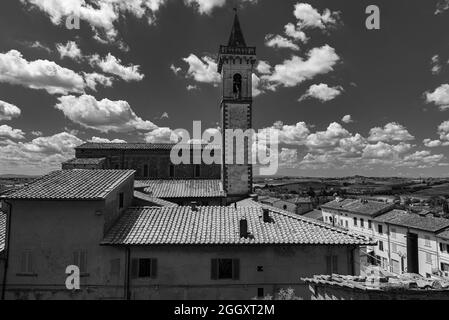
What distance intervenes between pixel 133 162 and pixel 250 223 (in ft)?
75.9

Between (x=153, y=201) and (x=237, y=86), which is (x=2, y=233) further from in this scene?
(x=237, y=86)

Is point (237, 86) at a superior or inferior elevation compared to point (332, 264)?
superior

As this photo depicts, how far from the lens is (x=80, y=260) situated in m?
14.4

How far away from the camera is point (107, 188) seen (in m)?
15.8

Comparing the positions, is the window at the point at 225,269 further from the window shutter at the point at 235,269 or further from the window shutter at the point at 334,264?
the window shutter at the point at 334,264

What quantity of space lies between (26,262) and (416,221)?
144 ft

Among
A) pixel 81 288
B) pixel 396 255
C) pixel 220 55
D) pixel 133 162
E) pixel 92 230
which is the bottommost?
pixel 396 255

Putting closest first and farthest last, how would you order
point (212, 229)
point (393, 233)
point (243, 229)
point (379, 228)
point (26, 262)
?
point (26, 262)
point (243, 229)
point (212, 229)
point (393, 233)
point (379, 228)

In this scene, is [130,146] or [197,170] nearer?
[197,170]

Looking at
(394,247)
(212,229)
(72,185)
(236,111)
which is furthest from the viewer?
(394,247)

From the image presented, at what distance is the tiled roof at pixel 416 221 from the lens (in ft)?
122

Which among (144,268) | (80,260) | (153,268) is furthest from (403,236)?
(80,260)
